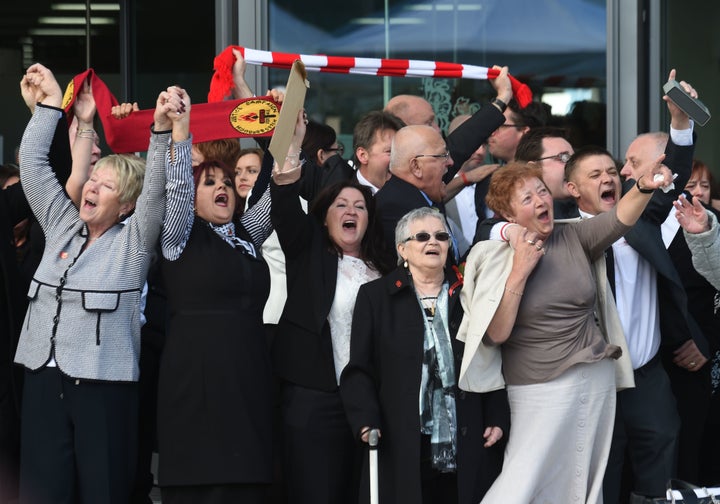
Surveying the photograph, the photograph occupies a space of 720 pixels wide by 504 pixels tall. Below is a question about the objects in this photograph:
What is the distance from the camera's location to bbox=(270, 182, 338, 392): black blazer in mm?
5930

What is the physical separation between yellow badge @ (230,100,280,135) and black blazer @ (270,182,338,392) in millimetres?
606

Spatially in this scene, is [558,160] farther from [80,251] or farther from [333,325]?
[80,251]

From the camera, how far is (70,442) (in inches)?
221

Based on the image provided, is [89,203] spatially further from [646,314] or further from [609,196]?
[646,314]

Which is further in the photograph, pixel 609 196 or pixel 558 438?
pixel 609 196

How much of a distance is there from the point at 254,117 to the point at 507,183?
4.40ft

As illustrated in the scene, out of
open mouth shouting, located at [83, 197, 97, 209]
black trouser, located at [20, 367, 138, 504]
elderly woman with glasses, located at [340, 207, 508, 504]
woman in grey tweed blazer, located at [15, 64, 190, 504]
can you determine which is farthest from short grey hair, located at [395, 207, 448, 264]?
black trouser, located at [20, 367, 138, 504]

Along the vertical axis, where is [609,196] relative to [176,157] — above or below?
below

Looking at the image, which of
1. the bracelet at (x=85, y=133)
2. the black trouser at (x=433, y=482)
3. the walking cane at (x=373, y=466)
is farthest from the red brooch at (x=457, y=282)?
the bracelet at (x=85, y=133)

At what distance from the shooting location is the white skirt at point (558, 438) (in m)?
5.73

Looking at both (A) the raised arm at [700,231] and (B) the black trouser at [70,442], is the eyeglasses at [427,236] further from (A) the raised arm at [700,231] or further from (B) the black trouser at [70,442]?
(B) the black trouser at [70,442]

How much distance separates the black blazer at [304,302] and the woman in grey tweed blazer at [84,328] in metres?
0.61

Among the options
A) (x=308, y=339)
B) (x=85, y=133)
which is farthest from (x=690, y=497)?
(x=85, y=133)

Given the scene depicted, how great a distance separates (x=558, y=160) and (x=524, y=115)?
3.80 feet
